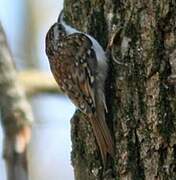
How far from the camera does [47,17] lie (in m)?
6.03

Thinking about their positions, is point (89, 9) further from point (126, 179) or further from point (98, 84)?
point (126, 179)

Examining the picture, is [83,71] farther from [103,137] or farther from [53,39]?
[103,137]

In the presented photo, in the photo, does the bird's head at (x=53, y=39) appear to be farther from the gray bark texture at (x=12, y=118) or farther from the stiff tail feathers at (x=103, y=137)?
the stiff tail feathers at (x=103, y=137)

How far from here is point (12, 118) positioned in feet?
9.94

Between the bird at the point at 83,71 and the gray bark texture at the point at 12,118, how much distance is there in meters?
0.19

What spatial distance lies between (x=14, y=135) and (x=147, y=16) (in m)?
0.89

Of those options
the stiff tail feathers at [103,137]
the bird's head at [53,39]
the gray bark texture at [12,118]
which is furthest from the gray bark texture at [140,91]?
the bird's head at [53,39]

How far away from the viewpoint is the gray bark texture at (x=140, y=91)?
2252 millimetres

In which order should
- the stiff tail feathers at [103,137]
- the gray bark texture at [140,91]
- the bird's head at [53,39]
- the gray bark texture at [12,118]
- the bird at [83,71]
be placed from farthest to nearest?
1. the bird's head at [53,39]
2. the gray bark texture at [12,118]
3. the bird at [83,71]
4. the stiff tail feathers at [103,137]
5. the gray bark texture at [140,91]

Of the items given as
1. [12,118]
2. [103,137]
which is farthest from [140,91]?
[12,118]

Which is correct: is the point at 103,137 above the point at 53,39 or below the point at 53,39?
below

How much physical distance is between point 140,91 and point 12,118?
0.87m

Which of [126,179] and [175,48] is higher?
[175,48]

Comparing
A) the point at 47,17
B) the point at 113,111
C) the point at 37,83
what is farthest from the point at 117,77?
the point at 47,17
